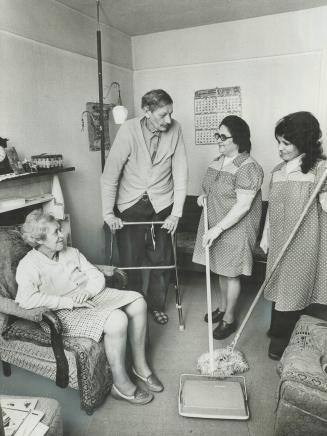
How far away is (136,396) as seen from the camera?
7.04ft

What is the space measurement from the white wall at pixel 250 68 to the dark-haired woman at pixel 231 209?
1.62 meters

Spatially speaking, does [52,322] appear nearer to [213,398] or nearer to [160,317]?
[213,398]

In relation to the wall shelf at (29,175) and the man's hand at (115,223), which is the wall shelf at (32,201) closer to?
the wall shelf at (29,175)

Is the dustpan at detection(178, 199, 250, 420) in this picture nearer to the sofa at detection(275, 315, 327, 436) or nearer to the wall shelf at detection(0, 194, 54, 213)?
the sofa at detection(275, 315, 327, 436)

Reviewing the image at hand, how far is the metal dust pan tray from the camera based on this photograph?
78.4 inches

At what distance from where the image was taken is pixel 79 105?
3.36 m

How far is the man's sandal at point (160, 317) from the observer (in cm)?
306

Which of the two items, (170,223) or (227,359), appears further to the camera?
(170,223)

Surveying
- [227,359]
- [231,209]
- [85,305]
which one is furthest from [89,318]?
[231,209]

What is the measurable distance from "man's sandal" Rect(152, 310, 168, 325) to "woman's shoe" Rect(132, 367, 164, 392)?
76 centimetres

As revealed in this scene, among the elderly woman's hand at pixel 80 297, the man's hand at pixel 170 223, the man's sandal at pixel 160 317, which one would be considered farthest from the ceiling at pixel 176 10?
the man's sandal at pixel 160 317

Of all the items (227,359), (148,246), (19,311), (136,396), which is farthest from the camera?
(148,246)

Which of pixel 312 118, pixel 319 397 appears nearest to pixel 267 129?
pixel 312 118

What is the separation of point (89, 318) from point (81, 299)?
0.43 feet
